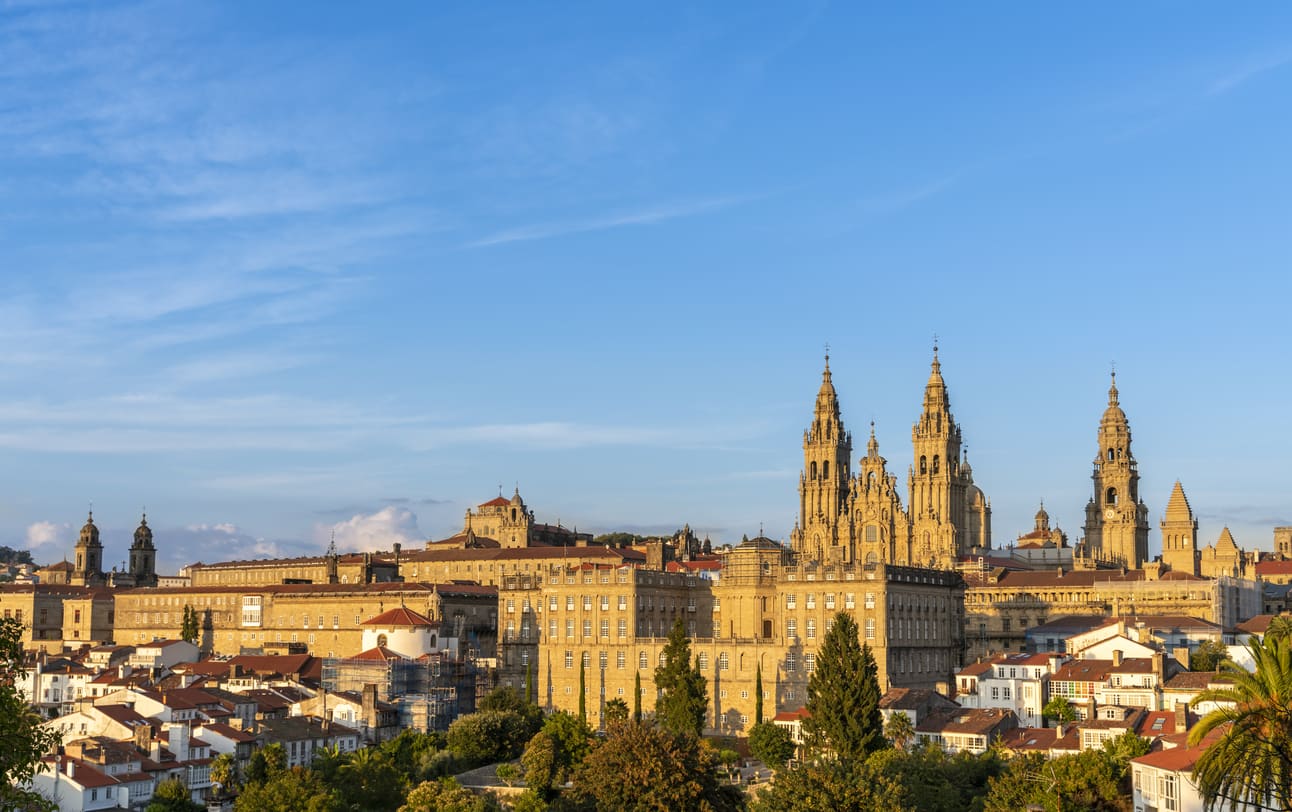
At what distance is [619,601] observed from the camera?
92.8 metres

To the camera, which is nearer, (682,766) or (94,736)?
(682,766)

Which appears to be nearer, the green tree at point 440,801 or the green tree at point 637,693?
the green tree at point 440,801

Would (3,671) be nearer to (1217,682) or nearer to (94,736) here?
(94,736)

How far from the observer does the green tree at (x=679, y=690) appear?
260 feet

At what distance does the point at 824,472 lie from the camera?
147250 mm

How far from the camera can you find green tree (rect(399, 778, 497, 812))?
60.1 meters

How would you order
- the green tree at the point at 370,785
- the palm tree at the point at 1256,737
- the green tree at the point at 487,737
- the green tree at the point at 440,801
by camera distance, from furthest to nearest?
the green tree at the point at 487,737
the green tree at the point at 370,785
the green tree at the point at 440,801
the palm tree at the point at 1256,737

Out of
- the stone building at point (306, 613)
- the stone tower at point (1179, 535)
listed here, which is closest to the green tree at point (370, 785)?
the stone building at point (306, 613)

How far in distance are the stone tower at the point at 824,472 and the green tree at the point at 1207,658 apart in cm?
5959

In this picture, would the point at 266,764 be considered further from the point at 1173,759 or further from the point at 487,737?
the point at 1173,759

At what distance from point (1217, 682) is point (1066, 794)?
1797 centimetres

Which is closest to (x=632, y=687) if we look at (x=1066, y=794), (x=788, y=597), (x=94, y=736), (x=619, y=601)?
(x=619, y=601)

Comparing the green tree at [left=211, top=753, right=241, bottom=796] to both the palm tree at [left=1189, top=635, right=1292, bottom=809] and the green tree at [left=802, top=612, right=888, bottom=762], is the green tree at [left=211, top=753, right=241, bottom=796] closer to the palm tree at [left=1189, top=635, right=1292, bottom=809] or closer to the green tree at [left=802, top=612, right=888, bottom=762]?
the green tree at [left=802, top=612, right=888, bottom=762]

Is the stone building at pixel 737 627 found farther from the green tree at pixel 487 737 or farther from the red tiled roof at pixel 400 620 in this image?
the green tree at pixel 487 737
